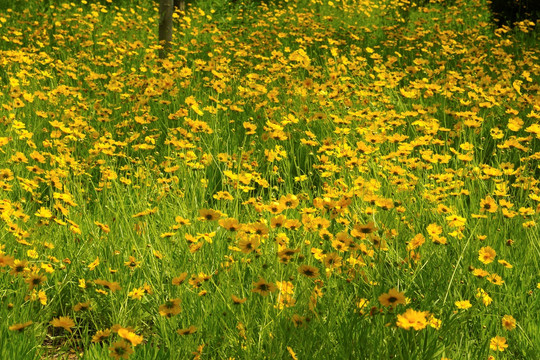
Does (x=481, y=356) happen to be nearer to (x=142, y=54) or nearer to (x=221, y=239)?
(x=221, y=239)

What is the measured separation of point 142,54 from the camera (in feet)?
19.5

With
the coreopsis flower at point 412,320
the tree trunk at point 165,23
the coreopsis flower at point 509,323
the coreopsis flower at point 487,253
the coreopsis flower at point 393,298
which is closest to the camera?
the coreopsis flower at point 412,320

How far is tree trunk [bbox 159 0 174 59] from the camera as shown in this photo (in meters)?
5.72

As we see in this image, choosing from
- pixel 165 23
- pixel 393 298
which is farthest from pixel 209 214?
pixel 165 23

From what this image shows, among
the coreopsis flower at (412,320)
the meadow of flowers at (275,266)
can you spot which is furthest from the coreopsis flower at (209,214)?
the coreopsis flower at (412,320)

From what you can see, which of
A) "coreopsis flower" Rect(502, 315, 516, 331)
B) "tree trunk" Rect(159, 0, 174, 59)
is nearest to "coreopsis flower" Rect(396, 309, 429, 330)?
"coreopsis flower" Rect(502, 315, 516, 331)

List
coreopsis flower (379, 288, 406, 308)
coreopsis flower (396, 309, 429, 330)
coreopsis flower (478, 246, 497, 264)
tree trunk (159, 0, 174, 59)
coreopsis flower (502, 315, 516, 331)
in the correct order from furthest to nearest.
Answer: tree trunk (159, 0, 174, 59) → coreopsis flower (478, 246, 497, 264) → coreopsis flower (502, 315, 516, 331) → coreopsis flower (379, 288, 406, 308) → coreopsis flower (396, 309, 429, 330)

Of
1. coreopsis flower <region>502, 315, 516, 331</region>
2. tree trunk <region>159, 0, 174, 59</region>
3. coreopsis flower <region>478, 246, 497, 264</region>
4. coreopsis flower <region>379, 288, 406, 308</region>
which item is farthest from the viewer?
tree trunk <region>159, 0, 174, 59</region>

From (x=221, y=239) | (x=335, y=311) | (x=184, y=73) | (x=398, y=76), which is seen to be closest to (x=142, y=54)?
(x=184, y=73)

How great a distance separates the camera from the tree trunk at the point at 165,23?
572 centimetres

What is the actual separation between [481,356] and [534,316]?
490 mm

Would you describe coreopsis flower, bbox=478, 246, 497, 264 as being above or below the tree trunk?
above

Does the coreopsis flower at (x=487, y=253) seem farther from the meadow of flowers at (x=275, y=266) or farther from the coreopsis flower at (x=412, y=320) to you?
the coreopsis flower at (x=412, y=320)

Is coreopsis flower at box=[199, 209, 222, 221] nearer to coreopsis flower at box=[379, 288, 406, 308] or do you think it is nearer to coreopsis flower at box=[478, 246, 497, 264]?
coreopsis flower at box=[379, 288, 406, 308]
